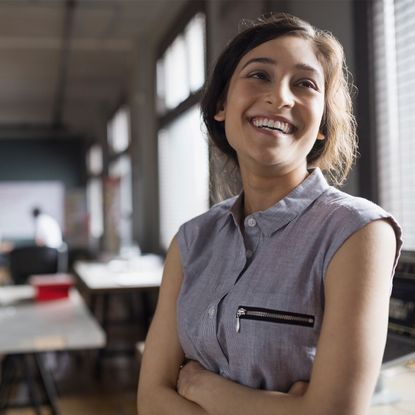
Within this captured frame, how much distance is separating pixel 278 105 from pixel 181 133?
532 centimetres

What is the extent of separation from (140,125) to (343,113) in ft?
20.5

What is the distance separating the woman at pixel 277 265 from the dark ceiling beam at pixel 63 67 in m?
5.24

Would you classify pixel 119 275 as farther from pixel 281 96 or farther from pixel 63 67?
→ pixel 63 67

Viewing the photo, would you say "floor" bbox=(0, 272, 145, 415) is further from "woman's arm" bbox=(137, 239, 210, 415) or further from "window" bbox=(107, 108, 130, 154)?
"window" bbox=(107, 108, 130, 154)

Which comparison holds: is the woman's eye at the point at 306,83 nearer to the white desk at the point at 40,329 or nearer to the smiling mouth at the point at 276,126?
the smiling mouth at the point at 276,126

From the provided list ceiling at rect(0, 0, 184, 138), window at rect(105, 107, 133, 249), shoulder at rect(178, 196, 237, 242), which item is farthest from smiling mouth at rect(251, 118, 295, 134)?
window at rect(105, 107, 133, 249)

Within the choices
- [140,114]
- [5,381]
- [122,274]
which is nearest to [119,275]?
[122,274]

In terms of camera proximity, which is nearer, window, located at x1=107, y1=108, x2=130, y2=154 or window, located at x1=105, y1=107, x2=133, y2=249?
window, located at x1=105, y1=107, x2=133, y2=249

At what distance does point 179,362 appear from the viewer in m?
1.34

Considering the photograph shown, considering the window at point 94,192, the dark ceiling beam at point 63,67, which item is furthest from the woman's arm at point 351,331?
the window at point 94,192

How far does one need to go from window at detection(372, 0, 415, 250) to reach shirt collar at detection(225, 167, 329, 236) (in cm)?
146

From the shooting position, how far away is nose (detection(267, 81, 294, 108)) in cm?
118

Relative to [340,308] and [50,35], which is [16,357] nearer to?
[340,308]

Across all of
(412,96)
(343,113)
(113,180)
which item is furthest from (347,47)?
(113,180)
